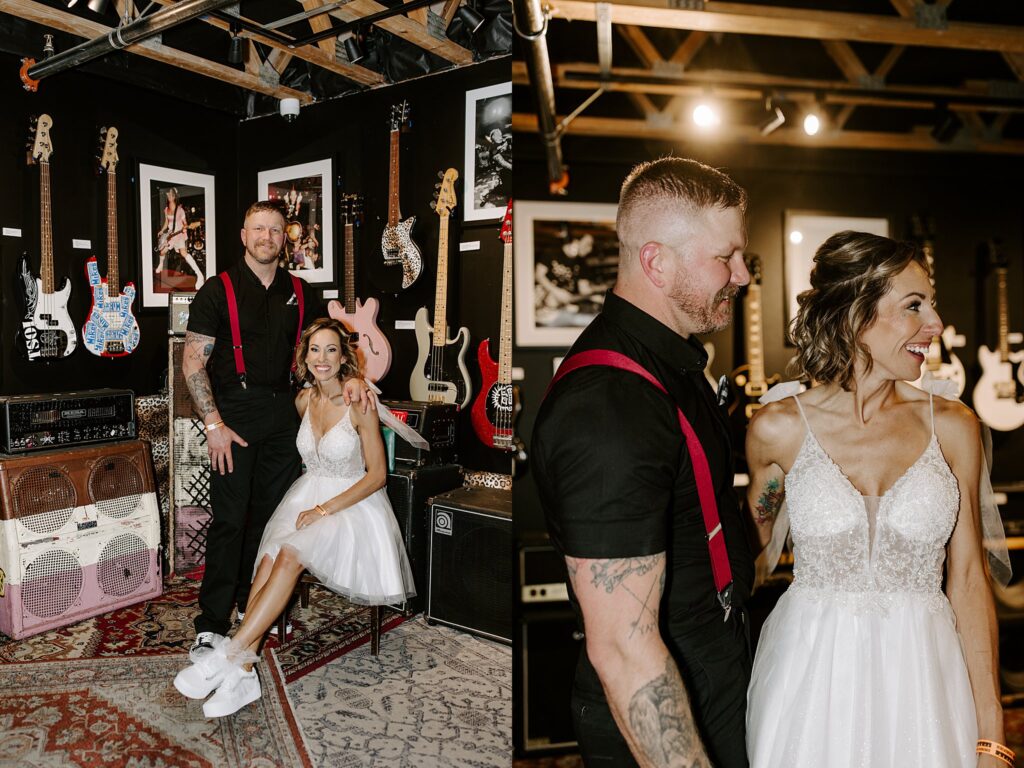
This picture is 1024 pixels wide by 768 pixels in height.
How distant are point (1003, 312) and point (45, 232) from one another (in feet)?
14.3

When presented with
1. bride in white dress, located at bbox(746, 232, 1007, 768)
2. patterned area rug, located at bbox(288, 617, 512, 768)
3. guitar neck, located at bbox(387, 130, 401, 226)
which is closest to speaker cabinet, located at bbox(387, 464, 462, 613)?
patterned area rug, located at bbox(288, 617, 512, 768)

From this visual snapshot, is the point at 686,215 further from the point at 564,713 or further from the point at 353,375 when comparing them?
the point at 353,375

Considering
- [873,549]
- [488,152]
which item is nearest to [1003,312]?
[873,549]

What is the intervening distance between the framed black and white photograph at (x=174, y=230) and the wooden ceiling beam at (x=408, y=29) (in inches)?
50.6

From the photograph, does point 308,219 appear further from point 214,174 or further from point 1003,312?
point 1003,312

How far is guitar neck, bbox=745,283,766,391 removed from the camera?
2.92m

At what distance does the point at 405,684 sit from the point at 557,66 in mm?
2591

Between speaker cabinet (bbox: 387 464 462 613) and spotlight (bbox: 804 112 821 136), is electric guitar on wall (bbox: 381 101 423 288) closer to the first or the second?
speaker cabinet (bbox: 387 464 462 613)

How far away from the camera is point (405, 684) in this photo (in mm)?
3035

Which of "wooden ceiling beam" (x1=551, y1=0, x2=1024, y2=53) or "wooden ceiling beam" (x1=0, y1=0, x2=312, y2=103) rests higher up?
"wooden ceiling beam" (x1=0, y1=0, x2=312, y2=103)

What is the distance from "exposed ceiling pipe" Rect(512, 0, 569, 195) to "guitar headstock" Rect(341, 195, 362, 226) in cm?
137

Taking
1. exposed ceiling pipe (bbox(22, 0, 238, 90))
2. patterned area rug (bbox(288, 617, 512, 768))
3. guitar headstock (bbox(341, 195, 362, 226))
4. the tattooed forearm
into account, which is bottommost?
patterned area rug (bbox(288, 617, 512, 768))

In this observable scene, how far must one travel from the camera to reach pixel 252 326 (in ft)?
10.9

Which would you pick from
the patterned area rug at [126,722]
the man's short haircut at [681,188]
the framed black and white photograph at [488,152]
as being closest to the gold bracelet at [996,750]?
the man's short haircut at [681,188]
